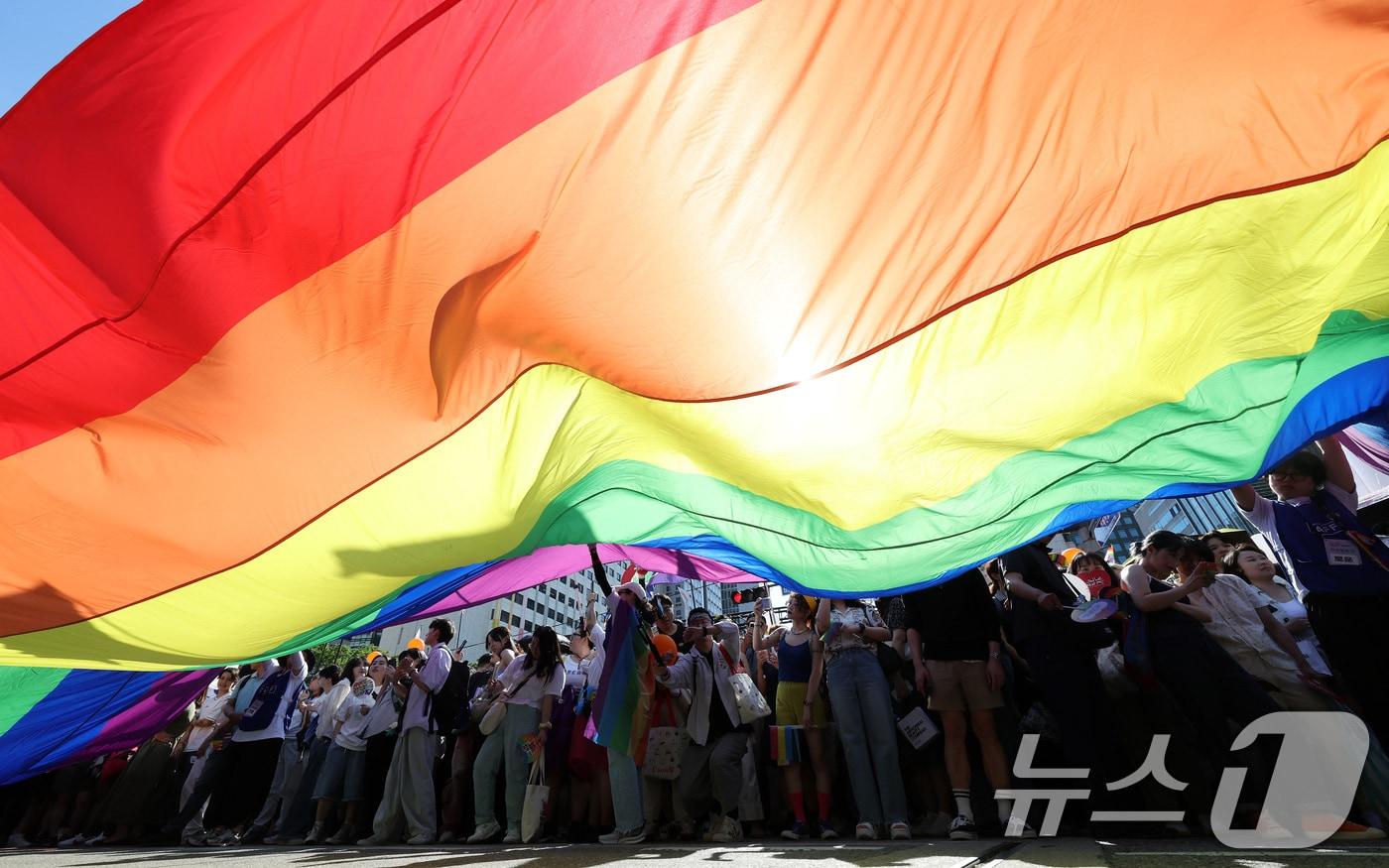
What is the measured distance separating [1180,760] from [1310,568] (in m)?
1.22

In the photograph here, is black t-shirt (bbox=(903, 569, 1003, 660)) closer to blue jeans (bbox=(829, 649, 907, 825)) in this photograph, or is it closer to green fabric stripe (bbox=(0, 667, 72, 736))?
blue jeans (bbox=(829, 649, 907, 825))

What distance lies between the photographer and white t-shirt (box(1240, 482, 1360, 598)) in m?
3.50

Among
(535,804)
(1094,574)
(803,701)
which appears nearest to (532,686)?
(535,804)

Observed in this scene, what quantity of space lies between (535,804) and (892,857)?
3.12 metres

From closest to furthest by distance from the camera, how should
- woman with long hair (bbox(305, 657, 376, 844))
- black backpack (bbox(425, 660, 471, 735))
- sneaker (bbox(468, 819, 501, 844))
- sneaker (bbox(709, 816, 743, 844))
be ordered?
sneaker (bbox(709, 816, 743, 844)), sneaker (bbox(468, 819, 501, 844)), black backpack (bbox(425, 660, 471, 735)), woman with long hair (bbox(305, 657, 376, 844))

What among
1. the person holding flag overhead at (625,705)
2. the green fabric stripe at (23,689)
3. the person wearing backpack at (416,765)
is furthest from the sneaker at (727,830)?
the green fabric stripe at (23,689)

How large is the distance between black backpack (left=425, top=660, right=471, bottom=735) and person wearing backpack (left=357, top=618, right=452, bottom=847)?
1 centimetres

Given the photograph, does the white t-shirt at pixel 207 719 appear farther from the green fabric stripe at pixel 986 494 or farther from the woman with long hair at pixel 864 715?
the woman with long hair at pixel 864 715

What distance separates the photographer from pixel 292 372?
8.01ft

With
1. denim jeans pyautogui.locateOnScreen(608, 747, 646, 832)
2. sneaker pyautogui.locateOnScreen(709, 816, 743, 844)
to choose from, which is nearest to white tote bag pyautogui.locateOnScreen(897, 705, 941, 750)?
sneaker pyautogui.locateOnScreen(709, 816, 743, 844)

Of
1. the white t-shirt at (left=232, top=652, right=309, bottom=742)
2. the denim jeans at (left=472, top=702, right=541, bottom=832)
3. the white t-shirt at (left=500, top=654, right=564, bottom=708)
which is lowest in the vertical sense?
the denim jeans at (left=472, top=702, right=541, bottom=832)

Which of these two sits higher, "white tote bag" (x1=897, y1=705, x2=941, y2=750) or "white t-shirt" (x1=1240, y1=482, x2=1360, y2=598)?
"white t-shirt" (x1=1240, y1=482, x2=1360, y2=598)

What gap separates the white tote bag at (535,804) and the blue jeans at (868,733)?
2.25 meters

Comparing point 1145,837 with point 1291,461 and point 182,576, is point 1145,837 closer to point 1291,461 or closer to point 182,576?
point 1291,461
